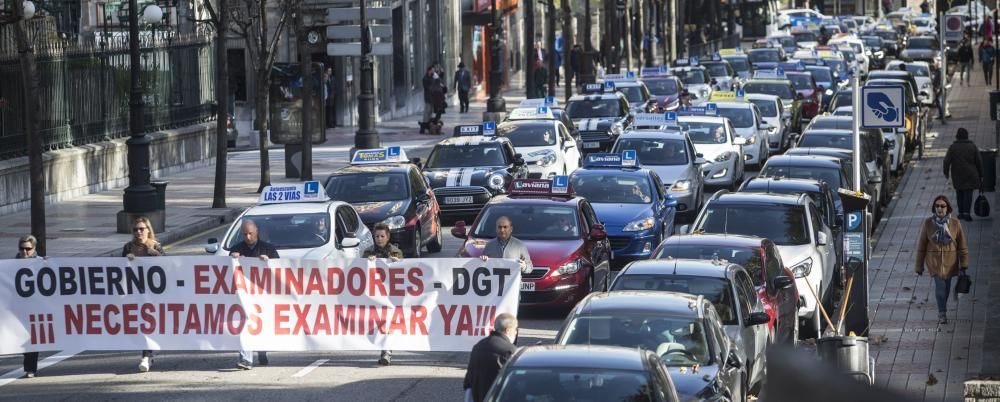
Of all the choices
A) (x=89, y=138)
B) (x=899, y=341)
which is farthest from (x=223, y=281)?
(x=89, y=138)

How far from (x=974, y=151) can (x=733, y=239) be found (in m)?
11.9

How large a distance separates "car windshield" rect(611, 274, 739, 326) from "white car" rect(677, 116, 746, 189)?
1694cm

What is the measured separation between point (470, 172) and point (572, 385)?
1831 cm

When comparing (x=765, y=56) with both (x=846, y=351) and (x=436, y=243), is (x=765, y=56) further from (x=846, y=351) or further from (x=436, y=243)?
(x=846, y=351)

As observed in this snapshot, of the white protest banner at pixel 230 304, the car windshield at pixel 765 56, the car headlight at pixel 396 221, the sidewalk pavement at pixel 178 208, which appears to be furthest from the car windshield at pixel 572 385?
the car windshield at pixel 765 56

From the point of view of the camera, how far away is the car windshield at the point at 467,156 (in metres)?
27.8

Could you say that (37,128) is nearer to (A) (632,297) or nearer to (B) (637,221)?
(B) (637,221)

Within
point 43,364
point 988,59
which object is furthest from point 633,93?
point 43,364

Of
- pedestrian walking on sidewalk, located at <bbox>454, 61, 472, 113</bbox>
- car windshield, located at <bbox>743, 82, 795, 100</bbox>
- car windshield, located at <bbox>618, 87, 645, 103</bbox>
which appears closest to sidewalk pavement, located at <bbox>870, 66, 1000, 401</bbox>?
car windshield, located at <bbox>618, 87, 645, 103</bbox>

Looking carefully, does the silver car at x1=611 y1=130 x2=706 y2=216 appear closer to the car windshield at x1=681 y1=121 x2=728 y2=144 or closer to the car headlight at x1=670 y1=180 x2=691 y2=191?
the car headlight at x1=670 y1=180 x2=691 y2=191

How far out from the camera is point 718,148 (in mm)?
31922

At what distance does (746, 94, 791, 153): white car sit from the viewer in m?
39.1

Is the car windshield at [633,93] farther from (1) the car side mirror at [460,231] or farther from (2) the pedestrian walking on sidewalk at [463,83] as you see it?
(1) the car side mirror at [460,231]

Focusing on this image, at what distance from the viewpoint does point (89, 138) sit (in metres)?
33.5
